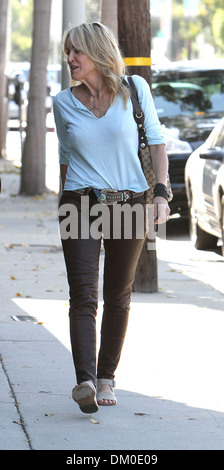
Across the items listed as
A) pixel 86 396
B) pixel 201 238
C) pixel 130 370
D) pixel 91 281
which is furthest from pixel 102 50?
pixel 201 238

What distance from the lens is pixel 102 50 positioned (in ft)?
17.8

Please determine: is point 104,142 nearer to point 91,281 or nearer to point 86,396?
point 91,281

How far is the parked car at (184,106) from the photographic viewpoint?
14234 mm

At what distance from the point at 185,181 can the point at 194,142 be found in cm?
88

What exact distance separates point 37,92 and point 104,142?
13.2 metres

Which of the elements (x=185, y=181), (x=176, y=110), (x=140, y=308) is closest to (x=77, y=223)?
(x=140, y=308)

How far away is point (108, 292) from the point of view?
570 cm

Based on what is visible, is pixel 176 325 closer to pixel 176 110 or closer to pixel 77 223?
pixel 77 223

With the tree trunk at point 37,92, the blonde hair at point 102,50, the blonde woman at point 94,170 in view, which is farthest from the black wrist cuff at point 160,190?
the tree trunk at point 37,92

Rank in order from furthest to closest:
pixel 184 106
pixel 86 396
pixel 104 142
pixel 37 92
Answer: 1. pixel 37 92
2. pixel 184 106
3. pixel 104 142
4. pixel 86 396

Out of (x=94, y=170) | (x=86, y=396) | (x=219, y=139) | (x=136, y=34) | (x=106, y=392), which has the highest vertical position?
(x=136, y=34)

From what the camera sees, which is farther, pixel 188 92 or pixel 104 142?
pixel 188 92

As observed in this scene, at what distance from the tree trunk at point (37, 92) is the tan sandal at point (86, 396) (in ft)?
44.1

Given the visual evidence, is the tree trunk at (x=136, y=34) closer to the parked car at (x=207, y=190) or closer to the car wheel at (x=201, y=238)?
the parked car at (x=207, y=190)
